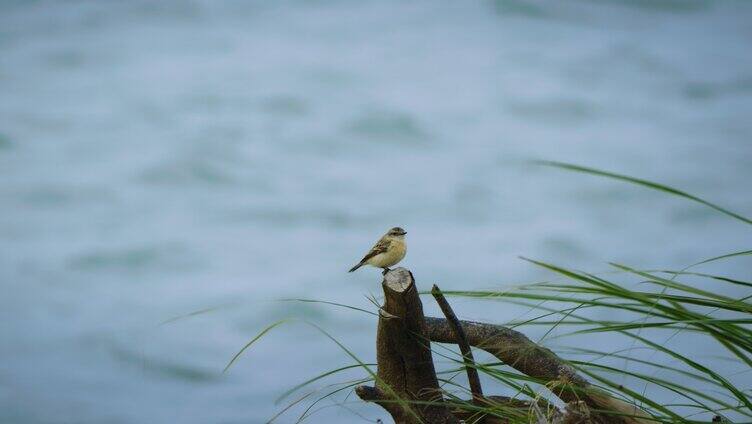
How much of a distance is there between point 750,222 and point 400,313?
1217mm

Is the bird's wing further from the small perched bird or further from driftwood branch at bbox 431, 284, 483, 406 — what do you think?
driftwood branch at bbox 431, 284, 483, 406

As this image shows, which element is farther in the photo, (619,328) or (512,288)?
(512,288)

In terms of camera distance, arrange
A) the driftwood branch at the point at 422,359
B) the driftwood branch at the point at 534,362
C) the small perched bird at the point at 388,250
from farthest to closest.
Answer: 1. the small perched bird at the point at 388,250
2. the driftwood branch at the point at 422,359
3. the driftwood branch at the point at 534,362

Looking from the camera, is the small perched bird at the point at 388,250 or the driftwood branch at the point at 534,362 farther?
the small perched bird at the point at 388,250

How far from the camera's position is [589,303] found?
6.63ft

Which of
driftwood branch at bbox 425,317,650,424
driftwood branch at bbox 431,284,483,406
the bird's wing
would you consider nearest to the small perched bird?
the bird's wing

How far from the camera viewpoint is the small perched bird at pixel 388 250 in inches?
153

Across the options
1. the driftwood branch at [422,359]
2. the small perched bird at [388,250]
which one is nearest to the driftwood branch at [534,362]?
the driftwood branch at [422,359]

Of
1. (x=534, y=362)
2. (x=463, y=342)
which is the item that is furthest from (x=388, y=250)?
(x=534, y=362)

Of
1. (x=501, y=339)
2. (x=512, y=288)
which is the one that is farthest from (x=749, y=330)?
(x=501, y=339)

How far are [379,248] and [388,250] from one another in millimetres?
49

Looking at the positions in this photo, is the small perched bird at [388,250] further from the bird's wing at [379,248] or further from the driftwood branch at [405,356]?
the driftwood branch at [405,356]

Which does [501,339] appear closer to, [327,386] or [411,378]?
[411,378]

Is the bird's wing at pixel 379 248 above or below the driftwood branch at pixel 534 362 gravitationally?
above
